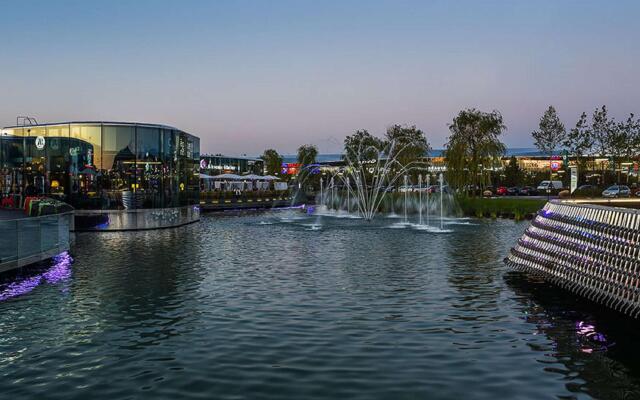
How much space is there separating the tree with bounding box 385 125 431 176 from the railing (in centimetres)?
6115

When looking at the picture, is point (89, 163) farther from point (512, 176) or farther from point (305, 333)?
point (512, 176)

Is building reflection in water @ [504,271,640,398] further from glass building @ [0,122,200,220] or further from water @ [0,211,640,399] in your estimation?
glass building @ [0,122,200,220]

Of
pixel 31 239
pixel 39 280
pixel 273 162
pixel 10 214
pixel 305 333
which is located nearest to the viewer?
pixel 305 333

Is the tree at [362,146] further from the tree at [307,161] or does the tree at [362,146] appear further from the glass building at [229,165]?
the glass building at [229,165]

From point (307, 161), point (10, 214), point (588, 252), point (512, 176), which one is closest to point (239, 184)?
point (307, 161)

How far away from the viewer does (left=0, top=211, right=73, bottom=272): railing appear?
18.9m

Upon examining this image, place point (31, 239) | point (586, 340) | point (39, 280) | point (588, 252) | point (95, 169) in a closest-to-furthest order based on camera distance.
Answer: point (586, 340) < point (588, 252) < point (39, 280) < point (31, 239) < point (95, 169)

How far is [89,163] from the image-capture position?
3550cm

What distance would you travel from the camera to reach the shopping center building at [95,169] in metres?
35.4

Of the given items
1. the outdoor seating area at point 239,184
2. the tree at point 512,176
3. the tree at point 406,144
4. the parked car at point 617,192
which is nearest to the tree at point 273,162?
the outdoor seating area at point 239,184

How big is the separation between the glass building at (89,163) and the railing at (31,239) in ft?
38.4

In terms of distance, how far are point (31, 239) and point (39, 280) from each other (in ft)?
10.6

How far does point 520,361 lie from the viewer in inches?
387

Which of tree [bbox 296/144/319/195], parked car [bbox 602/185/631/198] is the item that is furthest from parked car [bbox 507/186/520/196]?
tree [bbox 296/144/319/195]
